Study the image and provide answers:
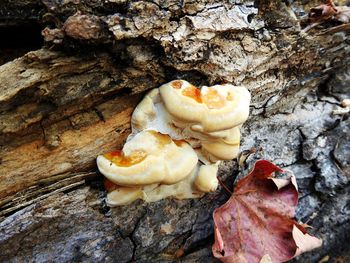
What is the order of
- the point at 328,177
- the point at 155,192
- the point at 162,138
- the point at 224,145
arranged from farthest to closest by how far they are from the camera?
the point at 328,177
the point at 155,192
the point at 224,145
the point at 162,138

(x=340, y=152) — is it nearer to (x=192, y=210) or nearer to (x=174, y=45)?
(x=192, y=210)

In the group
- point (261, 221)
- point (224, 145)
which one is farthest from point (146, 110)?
point (261, 221)

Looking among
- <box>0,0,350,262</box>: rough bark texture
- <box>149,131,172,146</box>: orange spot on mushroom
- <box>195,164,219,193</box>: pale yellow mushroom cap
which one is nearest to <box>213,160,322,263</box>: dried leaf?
<box>0,0,350,262</box>: rough bark texture

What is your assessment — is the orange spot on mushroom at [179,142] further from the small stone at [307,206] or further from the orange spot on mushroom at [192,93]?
the small stone at [307,206]

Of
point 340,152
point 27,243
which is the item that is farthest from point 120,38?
point 340,152

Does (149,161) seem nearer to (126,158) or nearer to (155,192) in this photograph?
(126,158)

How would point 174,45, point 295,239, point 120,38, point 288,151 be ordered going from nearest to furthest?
point 120,38
point 174,45
point 295,239
point 288,151

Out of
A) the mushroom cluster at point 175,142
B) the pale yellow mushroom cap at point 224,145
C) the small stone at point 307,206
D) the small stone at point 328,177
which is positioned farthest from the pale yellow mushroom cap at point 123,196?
the small stone at point 328,177
